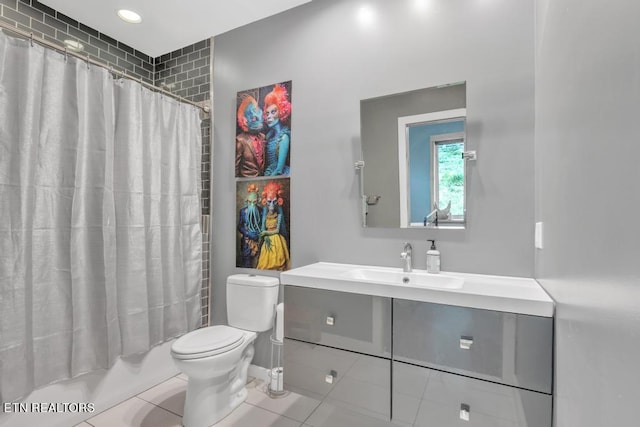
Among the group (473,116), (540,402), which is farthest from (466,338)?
(473,116)

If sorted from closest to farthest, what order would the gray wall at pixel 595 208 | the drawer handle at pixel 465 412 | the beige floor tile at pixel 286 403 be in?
the gray wall at pixel 595 208 < the drawer handle at pixel 465 412 < the beige floor tile at pixel 286 403

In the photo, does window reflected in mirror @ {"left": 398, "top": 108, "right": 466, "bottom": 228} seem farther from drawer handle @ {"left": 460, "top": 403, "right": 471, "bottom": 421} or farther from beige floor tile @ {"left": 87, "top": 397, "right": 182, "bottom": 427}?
beige floor tile @ {"left": 87, "top": 397, "right": 182, "bottom": 427}

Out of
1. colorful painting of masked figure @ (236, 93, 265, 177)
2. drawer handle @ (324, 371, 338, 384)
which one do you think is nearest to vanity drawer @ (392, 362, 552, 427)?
drawer handle @ (324, 371, 338, 384)

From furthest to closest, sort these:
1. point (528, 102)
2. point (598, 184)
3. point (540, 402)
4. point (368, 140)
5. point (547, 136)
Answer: point (368, 140)
point (528, 102)
point (547, 136)
point (540, 402)
point (598, 184)

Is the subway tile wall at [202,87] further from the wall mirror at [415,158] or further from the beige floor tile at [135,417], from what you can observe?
the wall mirror at [415,158]

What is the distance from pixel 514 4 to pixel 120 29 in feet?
8.90

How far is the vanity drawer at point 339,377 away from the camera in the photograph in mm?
1397

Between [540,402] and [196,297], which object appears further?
[196,297]

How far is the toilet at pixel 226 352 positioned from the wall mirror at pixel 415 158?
0.96 meters

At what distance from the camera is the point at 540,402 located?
1.10 meters

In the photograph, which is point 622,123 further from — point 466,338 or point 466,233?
point 466,233

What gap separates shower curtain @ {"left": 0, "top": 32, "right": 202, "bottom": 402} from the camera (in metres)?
1.54

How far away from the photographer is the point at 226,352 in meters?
1.81

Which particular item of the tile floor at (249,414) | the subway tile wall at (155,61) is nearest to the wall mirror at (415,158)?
the tile floor at (249,414)
